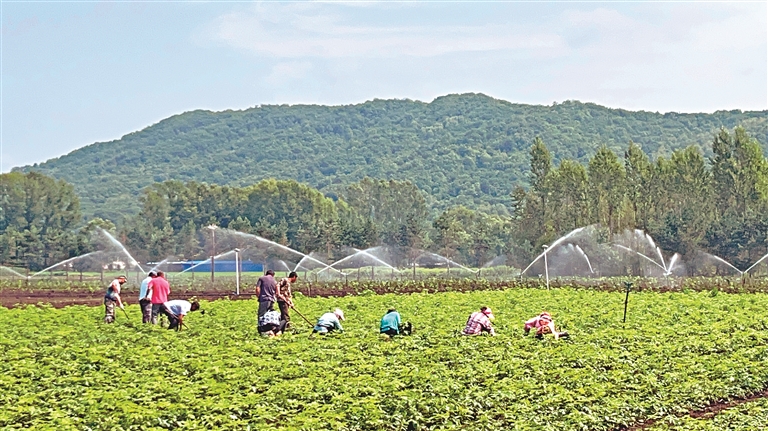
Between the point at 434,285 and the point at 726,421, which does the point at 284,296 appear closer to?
the point at 726,421

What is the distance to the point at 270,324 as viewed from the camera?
24.5m

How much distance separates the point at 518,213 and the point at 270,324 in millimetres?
74568

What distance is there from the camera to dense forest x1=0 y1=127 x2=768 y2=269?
268 ft

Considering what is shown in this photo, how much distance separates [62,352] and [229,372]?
480cm

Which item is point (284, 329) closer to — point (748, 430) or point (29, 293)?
point (748, 430)

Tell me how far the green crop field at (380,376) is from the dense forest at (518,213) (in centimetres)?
5705

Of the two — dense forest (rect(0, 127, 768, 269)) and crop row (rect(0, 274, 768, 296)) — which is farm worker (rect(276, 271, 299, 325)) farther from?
dense forest (rect(0, 127, 768, 269))

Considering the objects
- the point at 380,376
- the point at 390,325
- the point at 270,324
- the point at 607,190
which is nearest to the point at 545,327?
the point at 390,325

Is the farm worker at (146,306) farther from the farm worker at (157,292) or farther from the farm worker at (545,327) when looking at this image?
the farm worker at (545,327)

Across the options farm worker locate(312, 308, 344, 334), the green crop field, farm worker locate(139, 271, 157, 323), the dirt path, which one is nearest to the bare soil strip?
the green crop field

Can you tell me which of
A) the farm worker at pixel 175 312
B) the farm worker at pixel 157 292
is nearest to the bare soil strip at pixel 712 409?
the farm worker at pixel 175 312

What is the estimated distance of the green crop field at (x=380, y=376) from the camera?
47.7 ft

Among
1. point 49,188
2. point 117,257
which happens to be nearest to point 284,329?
point 117,257

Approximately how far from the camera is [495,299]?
123 ft
